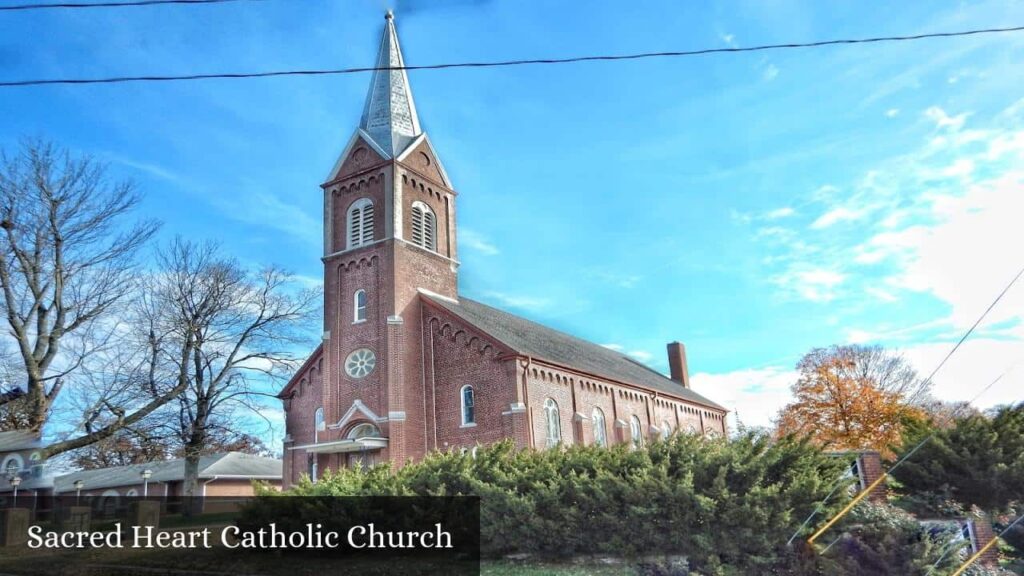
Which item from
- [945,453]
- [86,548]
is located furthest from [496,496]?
[86,548]

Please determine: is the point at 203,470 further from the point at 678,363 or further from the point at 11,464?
the point at 678,363

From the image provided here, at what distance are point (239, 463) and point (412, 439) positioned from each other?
2498cm

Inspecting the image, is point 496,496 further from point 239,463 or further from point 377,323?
point 239,463

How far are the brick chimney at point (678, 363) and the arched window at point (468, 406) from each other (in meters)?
28.6

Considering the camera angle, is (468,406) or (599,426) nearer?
(468,406)

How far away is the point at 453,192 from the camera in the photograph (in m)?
33.8

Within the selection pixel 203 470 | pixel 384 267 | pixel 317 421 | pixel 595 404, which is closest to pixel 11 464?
pixel 203 470

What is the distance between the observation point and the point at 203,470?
44.7 metres

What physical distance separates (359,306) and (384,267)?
2.13 m

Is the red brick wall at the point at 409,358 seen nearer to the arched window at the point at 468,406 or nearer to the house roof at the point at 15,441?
the arched window at the point at 468,406

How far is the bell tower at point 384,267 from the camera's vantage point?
91.7 ft

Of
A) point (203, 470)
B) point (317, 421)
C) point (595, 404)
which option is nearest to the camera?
point (317, 421)

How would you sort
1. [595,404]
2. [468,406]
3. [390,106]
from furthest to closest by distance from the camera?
[390,106]
[595,404]
[468,406]

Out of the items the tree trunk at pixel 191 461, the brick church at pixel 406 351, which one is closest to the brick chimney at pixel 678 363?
the brick church at pixel 406 351
